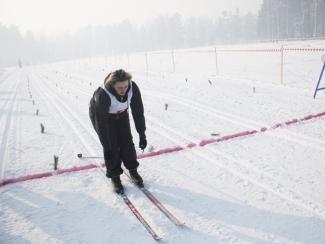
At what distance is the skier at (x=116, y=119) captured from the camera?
4070 millimetres

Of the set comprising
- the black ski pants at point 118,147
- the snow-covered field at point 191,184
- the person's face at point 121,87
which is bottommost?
the snow-covered field at point 191,184

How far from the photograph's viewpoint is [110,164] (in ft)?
14.7

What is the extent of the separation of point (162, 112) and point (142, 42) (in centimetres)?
10857

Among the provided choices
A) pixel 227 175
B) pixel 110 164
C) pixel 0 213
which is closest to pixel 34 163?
pixel 0 213

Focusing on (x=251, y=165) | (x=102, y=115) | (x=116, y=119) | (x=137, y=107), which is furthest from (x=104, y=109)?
(x=251, y=165)

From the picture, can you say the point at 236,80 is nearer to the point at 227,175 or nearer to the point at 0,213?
the point at 227,175

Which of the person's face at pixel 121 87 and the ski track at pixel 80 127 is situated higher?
the person's face at pixel 121 87

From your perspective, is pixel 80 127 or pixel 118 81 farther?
pixel 80 127

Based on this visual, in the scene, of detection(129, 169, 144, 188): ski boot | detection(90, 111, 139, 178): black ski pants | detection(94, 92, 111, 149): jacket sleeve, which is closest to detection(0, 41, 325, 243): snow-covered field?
detection(129, 169, 144, 188): ski boot

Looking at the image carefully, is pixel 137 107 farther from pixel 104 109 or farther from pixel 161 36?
pixel 161 36

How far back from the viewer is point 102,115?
4.13 meters

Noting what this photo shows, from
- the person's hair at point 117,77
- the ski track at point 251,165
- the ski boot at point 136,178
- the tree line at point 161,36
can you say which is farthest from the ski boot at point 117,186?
the tree line at point 161,36

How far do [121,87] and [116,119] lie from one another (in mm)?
549

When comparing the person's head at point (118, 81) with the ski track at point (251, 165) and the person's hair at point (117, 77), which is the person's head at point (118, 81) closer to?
the person's hair at point (117, 77)
